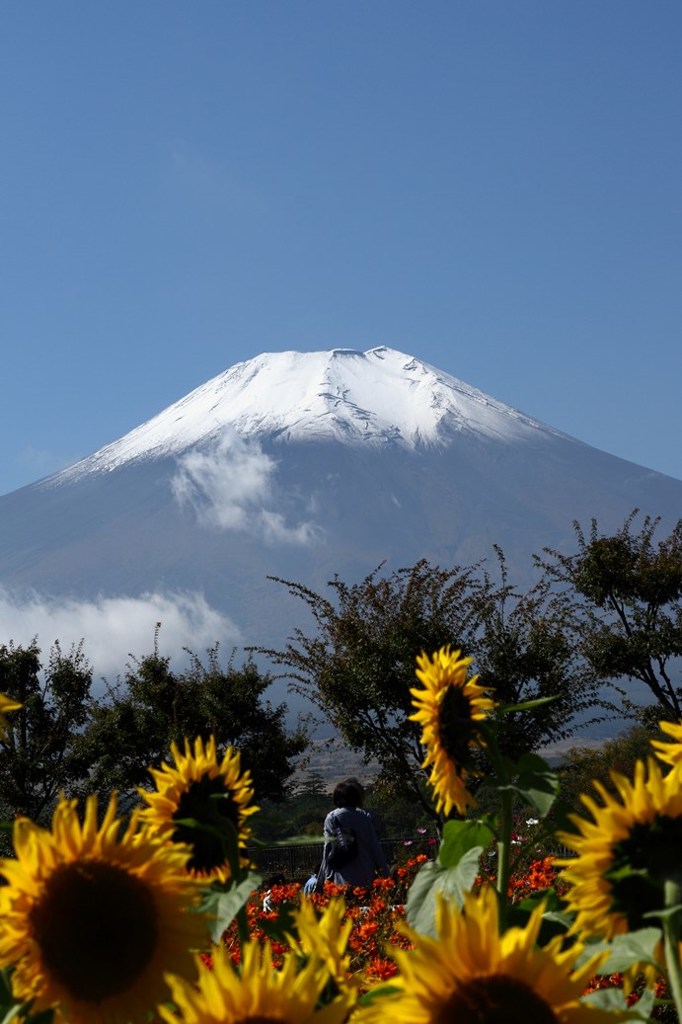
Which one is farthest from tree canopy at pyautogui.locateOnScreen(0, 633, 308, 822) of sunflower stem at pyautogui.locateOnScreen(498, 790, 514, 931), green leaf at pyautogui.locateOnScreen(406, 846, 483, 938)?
green leaf at pyautogui.locateOnScreen(406, 846, 483, 938)

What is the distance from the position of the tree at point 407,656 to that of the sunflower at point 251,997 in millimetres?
17822

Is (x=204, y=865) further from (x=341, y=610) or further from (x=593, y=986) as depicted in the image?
(x=341, y=610)

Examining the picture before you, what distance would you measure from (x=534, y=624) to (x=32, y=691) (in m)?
12.5

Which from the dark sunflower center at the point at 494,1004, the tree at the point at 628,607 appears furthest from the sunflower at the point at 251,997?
the tree at the point at 628,607

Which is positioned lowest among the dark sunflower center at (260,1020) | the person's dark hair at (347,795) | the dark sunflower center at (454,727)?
the person's dark hair at (347,795)

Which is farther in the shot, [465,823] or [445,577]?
[445,577]

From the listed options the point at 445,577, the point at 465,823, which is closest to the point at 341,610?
the point at 445,577

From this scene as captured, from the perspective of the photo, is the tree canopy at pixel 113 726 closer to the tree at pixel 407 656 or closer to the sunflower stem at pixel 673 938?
the tree at pixel 407 656

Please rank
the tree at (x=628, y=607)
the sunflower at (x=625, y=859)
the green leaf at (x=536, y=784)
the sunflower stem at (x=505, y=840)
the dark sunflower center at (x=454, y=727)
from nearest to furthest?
the sunflower at (x=625, y=859), the green leaf at (x=536, y=784), the sunflower stem at (x=505, y=840), the dark sunflower center at (x=454, y=727), the tree at (x=628, y=607)

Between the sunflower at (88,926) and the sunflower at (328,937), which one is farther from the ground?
the sunflower at (88,926)

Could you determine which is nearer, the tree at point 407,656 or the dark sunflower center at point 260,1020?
the dark sunflower center at point 260,1020

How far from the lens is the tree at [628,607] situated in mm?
22703

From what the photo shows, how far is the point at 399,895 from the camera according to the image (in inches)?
337

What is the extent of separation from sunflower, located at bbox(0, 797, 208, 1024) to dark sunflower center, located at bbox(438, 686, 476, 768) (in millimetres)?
1047
